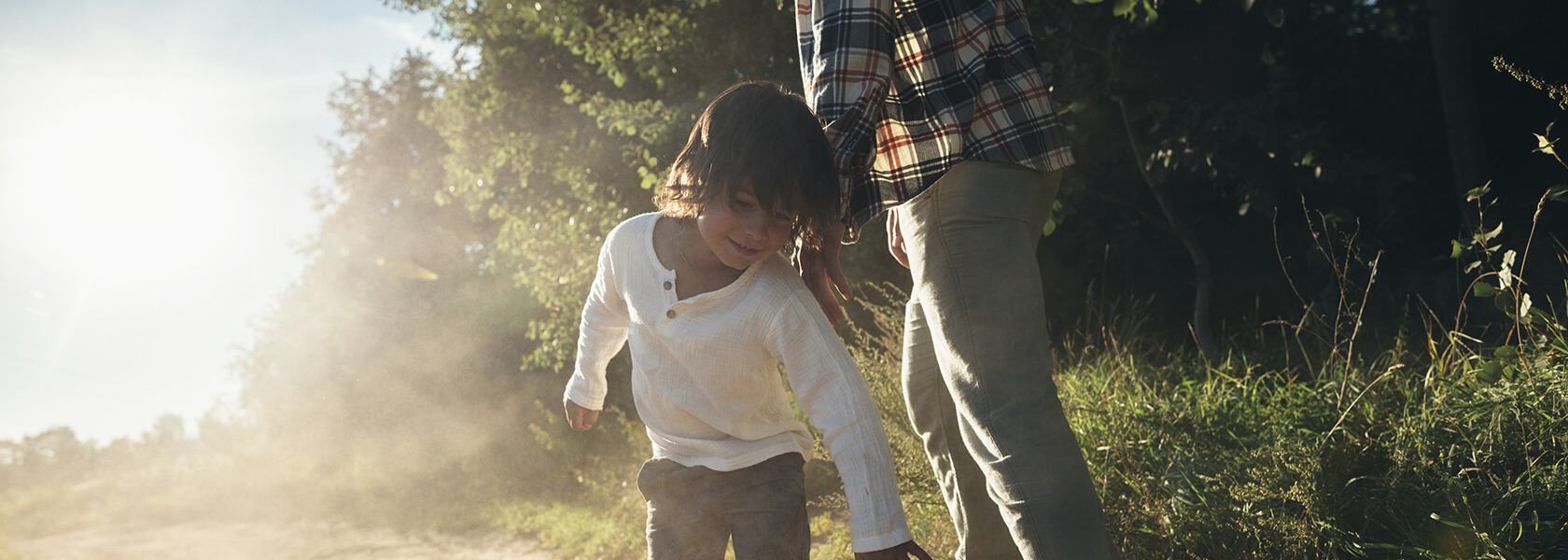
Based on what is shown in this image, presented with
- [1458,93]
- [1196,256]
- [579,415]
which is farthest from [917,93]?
[1458,93]

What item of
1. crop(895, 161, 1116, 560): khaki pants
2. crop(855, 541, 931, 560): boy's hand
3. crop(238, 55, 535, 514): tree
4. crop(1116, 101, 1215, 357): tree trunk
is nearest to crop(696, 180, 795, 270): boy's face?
crop(895, 161, 1116, 560): khaki pants

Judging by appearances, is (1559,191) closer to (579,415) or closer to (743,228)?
(743,228)

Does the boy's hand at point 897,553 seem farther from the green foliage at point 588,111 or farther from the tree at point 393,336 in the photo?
the tree at point 393,336

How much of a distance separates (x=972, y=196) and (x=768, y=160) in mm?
371

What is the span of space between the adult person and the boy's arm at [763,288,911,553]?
5.1 inches

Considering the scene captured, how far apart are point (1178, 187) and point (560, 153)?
4.27 meters

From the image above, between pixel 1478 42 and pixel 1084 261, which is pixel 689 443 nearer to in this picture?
pixel 1084 261

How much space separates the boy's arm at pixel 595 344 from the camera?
1968mm

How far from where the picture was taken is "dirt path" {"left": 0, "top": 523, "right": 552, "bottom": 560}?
4.86 metres

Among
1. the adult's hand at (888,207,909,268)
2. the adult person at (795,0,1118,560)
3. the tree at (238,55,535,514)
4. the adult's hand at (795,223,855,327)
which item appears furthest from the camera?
the tree at (238,55,535,514)

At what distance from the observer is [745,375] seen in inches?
66.8

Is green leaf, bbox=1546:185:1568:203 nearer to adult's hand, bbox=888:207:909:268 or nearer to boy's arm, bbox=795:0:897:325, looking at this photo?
adult's hand, bbox=888:207:909:268

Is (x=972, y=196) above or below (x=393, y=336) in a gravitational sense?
below

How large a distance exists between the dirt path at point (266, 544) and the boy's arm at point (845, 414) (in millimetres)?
3174
